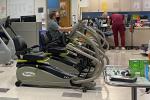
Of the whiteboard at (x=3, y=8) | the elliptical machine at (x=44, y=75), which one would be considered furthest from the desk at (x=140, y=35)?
the elliptical machine at (x=44, y=75)

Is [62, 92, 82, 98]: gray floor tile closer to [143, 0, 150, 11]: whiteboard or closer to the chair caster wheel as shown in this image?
the chair caster wheel

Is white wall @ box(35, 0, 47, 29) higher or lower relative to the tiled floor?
higher

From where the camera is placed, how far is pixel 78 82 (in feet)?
16.5

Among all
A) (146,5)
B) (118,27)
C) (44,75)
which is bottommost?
(44,75)

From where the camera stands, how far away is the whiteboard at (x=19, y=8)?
1016cm

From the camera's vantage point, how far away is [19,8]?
33.7 ft

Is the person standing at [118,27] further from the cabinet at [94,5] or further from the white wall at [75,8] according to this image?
the cabinet at [94,5]

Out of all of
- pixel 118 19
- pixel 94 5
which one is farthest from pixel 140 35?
pixel 94 5

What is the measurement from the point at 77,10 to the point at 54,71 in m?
7.84

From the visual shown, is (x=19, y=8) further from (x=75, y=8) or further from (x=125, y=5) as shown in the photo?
(x=125, y=5)

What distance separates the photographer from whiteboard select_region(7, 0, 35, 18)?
10.2m

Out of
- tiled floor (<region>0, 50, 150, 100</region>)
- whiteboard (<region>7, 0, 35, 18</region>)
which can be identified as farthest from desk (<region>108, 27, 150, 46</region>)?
tiled floor (<region>0, 50, 150, 100</region>)

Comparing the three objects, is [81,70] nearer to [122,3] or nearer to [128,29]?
[128,29]

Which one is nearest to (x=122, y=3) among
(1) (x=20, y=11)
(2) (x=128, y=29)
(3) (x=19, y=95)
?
(2) (x=128, y=29)
